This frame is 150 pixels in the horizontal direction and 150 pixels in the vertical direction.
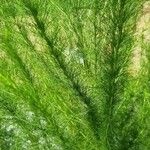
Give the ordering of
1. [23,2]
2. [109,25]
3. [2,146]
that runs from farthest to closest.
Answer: [2,146] < [109,25] < [23,2]

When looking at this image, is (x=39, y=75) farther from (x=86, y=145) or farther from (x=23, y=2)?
(x=23, y=2)

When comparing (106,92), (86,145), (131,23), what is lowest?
(86,145)

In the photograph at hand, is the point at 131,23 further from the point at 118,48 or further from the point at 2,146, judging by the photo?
the point at 2,146

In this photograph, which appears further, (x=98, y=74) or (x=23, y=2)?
(x=98, y=74)

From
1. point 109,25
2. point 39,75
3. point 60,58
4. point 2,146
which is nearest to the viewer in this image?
point 109,25

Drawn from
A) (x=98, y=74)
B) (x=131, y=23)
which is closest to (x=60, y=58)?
(x=98, y=74)

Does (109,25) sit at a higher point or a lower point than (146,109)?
higher

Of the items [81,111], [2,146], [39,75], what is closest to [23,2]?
[39,75]
